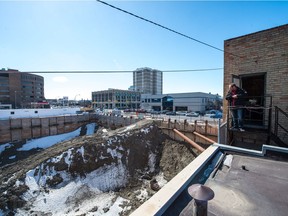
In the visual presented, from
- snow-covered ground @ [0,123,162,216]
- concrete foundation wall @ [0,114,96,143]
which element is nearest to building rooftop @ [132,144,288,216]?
snow-covered ground @ [0,123,162,216]

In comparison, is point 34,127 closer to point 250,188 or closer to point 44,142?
point 44,142

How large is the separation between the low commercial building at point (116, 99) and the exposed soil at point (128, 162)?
63308 mm

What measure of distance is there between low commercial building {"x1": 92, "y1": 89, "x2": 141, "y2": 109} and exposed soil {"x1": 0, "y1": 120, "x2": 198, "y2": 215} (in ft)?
208

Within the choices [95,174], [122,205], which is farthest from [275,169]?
[95,174]

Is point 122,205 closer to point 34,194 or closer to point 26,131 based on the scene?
point 34,194

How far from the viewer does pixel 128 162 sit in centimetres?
1012

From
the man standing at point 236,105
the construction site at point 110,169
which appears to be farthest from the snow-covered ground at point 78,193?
the man standing at point 236,105

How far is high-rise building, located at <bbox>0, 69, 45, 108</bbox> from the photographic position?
64.8 metres

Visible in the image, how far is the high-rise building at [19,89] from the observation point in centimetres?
6475

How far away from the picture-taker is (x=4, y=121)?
1773cm

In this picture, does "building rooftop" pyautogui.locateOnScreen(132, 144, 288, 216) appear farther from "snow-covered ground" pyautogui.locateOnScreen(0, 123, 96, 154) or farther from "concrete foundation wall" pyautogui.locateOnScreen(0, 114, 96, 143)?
"concrete foundation wall" pyautogui.locateOnScreen(0, 114, 96, 143)

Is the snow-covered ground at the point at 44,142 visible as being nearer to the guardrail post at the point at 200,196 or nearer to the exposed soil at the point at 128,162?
the exposed soil at the point at 128,162

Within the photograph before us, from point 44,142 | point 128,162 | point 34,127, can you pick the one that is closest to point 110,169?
point 128,162

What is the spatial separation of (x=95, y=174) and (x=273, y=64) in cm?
1007
